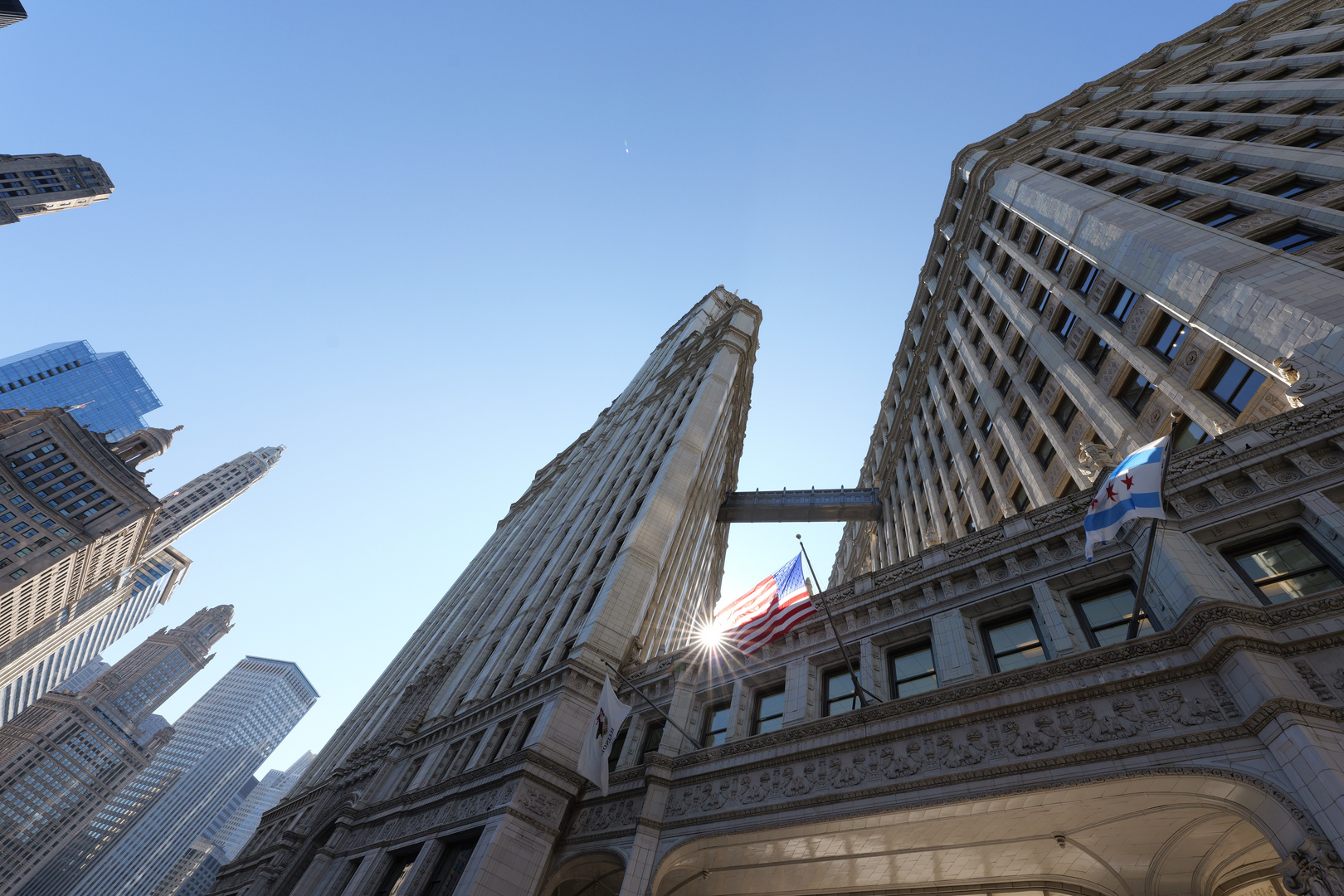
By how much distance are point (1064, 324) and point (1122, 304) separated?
429 centimetres

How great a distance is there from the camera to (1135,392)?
24.7m

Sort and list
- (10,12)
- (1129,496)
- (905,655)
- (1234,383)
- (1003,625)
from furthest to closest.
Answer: (10,12) < (1234,383) < (905,655) < (1003,625) < (1129,496)

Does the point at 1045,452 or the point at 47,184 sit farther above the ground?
the point at 47,184

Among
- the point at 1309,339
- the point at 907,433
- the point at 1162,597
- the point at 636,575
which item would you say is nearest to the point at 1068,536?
the point at 1162,597

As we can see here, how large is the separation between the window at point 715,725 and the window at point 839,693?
11.7ft

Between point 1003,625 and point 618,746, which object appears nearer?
point 1003,625

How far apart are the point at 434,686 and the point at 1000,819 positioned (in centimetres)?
3875

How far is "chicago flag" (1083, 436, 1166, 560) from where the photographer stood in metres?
12.3

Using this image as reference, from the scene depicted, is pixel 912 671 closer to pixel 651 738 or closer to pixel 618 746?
pixel 651 738

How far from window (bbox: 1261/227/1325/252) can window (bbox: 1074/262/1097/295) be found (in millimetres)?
6239

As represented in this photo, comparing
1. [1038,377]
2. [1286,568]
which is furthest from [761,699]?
[1038,377]

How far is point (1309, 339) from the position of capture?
16969mm

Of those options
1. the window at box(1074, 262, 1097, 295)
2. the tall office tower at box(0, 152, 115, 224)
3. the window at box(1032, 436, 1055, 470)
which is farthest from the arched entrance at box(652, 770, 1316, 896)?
the tall office tower at box(0, 152, 115, 224)

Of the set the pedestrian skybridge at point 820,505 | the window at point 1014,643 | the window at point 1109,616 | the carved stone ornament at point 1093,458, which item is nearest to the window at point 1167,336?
the carved stone ornament at point 1093,458
